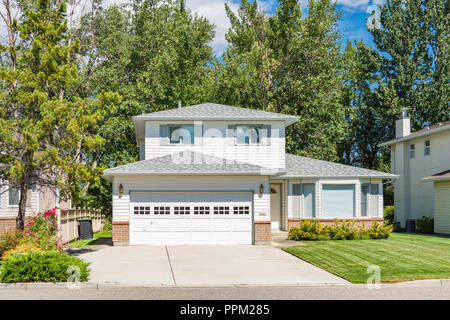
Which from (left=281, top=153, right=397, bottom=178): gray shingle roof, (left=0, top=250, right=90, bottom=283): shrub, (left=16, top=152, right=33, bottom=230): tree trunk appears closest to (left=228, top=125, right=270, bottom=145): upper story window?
(left=281, top=153, right=397, bottom=178): gray shingle roof

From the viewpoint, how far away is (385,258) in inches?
658

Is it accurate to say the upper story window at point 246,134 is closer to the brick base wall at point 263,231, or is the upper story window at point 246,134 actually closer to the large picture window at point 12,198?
the brick base wall at point 263,231

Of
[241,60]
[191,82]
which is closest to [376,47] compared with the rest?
[241,60]

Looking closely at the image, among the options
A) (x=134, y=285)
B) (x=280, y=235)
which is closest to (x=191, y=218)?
(x=280, y=235)

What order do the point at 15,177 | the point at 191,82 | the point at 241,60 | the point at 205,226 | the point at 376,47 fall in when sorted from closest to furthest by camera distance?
1. the point at 15,177
2. the point at 205,226
3. the point at 241,60
4. the point at 191,82
5. the point at 376,47

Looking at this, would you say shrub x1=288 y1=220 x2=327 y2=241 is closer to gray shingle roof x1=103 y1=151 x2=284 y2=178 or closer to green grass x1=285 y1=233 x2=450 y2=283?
green grass x1=285 y1=233 x2=450 y2=283

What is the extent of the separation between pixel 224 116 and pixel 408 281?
1544cm

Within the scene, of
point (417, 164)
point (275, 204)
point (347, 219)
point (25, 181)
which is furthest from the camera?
point (417, 164)

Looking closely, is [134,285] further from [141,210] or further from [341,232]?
[341,232]

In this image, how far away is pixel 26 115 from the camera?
1816 centimetres

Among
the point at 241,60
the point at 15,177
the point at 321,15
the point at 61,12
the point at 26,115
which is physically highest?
the point at 321,15

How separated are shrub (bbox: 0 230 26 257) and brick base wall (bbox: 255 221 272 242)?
10074mm

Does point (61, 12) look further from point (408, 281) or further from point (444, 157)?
point (444, 157)

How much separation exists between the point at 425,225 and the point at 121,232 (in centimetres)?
1877
